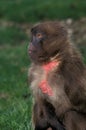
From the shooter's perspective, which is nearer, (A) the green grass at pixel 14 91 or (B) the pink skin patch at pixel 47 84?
(B) the pink skin patch at pixel 47 84

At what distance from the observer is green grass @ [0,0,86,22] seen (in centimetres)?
2566

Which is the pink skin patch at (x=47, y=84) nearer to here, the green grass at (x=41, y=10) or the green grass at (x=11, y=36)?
the green grass at (x=11, y=36)

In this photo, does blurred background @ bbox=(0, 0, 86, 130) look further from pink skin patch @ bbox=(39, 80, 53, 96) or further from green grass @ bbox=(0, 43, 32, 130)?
pink skin patch @ bbox=(39, 80, 53, 96)

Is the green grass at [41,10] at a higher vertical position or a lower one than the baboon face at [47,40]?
lower

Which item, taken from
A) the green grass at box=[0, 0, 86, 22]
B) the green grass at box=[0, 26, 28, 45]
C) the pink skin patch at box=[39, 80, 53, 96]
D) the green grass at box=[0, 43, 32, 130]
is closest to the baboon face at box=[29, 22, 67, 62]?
the pink skin patch at box=[39, 80, 53, 96]

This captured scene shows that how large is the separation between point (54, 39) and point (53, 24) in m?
0.17

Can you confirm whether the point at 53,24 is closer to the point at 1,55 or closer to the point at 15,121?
the point at 15,121

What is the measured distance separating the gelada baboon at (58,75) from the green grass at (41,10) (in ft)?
62.3

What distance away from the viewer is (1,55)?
1734cm

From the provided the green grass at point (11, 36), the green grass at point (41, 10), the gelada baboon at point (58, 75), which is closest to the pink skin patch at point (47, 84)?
the gelada baboon at point (58, 75)

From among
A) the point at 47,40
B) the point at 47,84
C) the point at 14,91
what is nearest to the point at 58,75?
the point at 47,84

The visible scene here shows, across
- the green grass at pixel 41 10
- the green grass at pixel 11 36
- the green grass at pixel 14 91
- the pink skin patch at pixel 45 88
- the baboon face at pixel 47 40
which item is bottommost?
the green grass at pixel 41 10

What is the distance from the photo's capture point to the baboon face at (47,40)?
6.08 meters

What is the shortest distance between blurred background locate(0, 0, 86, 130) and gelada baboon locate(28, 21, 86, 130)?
343mm
